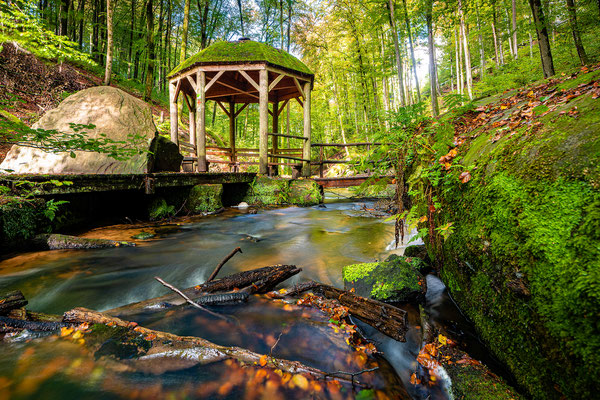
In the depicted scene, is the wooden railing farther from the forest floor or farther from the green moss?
the green moss

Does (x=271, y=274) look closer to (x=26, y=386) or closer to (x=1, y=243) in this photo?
(x=26, y=386)

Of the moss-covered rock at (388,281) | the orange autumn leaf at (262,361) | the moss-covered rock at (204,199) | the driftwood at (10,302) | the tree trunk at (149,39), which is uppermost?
the tree trunk at (149,39)

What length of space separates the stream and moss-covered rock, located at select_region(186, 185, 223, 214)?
1.98m

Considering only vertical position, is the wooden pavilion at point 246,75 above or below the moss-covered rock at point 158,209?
above

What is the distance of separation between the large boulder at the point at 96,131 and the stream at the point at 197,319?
5.38 ft

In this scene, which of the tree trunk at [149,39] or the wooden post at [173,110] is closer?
the wooden post at [173,110]

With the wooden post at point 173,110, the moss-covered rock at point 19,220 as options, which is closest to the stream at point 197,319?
the moss-covered rock at point 19,220

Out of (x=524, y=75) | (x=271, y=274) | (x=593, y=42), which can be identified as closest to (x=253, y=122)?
(x=524, y=75)

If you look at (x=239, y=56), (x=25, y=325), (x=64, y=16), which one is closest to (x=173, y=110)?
(x=239, y=56)

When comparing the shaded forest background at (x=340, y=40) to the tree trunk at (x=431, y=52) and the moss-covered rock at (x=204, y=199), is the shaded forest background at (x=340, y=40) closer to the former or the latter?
the tree trunk at (x=431, y=52)

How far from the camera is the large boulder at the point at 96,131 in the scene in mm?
5398

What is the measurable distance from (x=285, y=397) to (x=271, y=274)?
126 cm

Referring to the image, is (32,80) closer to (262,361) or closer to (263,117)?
(263,117)

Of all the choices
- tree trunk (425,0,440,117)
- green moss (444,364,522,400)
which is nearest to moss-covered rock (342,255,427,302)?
green moss (444,364,522,400)
